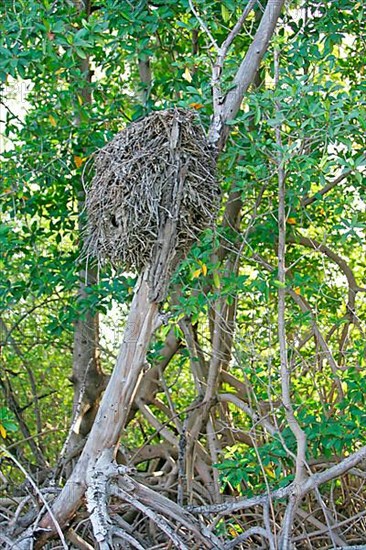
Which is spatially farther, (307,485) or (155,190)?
(307,485)

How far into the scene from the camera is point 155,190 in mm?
3811

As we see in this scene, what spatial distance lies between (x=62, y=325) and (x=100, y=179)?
191 centimetres

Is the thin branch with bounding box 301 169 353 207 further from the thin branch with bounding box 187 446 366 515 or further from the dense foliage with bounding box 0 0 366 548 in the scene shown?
the thin branch with bounding box 187 446 366 515

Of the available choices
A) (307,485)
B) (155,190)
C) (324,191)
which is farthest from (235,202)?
(307,485)

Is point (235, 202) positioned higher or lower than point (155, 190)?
higher

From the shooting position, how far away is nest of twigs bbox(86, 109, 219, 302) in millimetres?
3826

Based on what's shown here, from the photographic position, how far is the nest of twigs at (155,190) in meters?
3.83

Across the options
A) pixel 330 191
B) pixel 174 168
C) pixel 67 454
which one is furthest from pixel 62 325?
pixel 174 168

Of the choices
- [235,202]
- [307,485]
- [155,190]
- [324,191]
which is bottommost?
[307,485]

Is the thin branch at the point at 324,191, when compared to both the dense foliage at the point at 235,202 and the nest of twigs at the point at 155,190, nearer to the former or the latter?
the dense foliage at the point at 235,202

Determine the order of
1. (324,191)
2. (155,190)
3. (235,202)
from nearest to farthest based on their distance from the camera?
(155,190) < (324,191) < (235,202)

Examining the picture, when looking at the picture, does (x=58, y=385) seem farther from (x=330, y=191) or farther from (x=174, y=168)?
(x=174, y=168)

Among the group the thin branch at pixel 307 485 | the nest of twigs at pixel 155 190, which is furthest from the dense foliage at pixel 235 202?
the nest of twigs at pixel 155 190

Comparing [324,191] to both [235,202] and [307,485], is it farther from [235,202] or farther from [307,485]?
[307,485]
